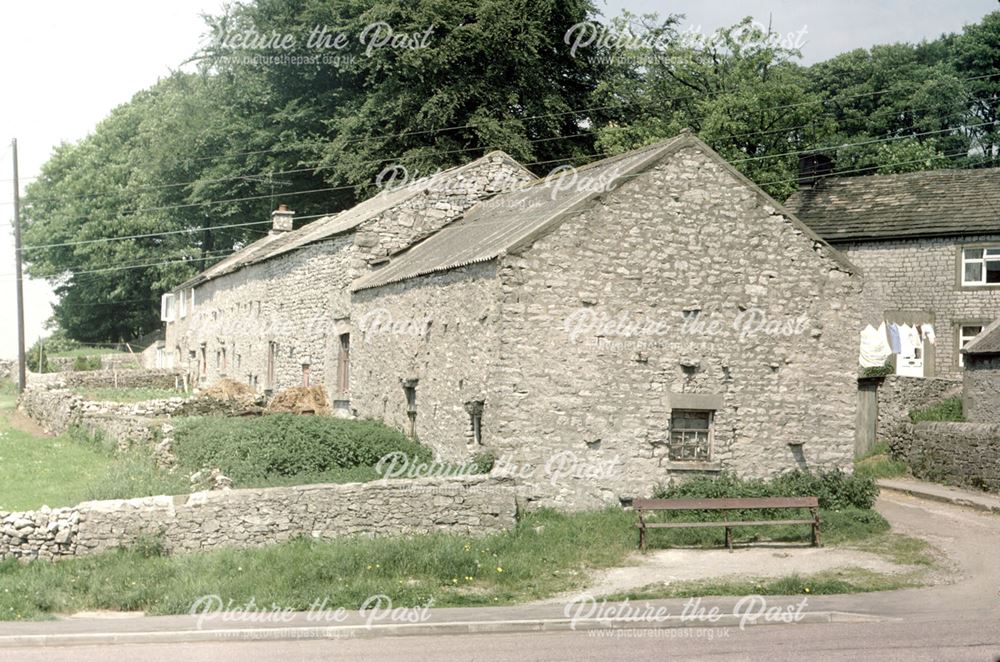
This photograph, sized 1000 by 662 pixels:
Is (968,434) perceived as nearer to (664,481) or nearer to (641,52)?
(664,481)

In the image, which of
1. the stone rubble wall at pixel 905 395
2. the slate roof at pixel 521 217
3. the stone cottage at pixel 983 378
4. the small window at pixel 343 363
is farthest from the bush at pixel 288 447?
the stone cottage at pixel 983 378

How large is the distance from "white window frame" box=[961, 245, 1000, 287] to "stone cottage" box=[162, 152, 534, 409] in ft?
46.5

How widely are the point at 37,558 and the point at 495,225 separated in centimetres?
1152

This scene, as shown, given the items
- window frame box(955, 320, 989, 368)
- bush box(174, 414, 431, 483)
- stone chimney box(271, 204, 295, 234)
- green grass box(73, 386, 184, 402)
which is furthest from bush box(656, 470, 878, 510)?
stone chimney box(271, 204, 295, 234)

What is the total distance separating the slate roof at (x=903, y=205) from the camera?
3250 cm

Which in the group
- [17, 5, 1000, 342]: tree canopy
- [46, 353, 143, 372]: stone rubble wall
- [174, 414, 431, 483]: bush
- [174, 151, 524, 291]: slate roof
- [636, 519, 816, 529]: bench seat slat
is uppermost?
[17, 5, 1000, 342]: tree canopy

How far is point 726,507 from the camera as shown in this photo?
1733 cm

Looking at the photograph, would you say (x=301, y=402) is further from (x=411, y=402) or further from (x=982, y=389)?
(x=982, y=389)

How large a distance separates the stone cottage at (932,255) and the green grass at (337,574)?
1976 centimetres

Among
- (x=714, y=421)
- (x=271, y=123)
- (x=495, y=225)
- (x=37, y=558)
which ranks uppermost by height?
(x=271, y=123)

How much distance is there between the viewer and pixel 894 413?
2766 centimetres

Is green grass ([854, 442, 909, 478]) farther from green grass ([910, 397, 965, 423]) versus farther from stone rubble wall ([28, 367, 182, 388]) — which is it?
stone rubble wall ([28, 367, 182, 388])

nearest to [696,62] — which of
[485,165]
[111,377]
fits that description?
[485,165]

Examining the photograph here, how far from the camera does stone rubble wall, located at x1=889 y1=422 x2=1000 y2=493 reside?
76.0ft
